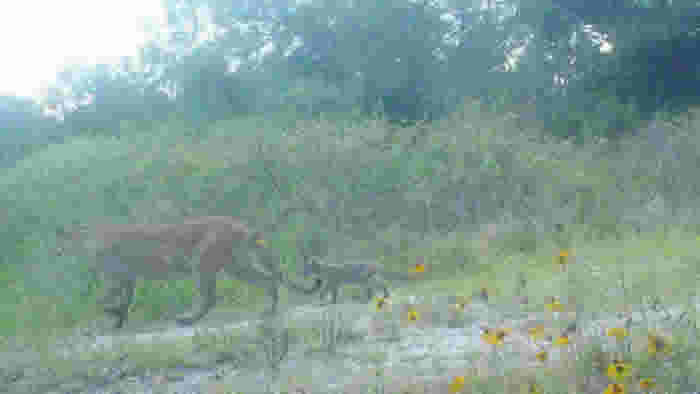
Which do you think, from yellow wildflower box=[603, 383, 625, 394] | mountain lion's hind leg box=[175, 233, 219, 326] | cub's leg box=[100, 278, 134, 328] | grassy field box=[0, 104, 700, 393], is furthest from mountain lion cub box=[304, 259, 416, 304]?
yellow wildflower box=[603, 383, 625, 394]

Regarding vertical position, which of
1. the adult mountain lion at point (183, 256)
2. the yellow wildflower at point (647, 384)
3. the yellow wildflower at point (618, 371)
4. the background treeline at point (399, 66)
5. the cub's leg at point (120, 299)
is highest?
the background treeline at point (399, 66)

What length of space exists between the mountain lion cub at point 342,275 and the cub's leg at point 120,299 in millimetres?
2069

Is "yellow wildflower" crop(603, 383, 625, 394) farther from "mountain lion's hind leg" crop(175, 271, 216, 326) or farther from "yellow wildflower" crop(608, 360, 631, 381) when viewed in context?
"mountain lion's hind leg" crop(175, 271, 216, 326)

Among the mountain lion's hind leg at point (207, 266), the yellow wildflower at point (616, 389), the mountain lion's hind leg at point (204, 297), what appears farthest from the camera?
the mountain lion's hind leg at point (207, 266)

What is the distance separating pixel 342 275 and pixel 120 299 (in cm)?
275

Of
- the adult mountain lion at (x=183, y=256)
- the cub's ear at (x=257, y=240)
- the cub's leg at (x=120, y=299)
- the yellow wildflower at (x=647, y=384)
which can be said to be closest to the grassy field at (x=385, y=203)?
the cub's leg at (x=120, y=299)

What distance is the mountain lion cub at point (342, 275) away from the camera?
347 inches

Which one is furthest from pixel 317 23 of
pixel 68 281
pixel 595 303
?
pixel 595 303

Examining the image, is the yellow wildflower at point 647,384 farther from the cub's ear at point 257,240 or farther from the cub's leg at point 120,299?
the cub's leg at point 120,299

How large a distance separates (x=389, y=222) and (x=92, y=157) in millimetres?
6265

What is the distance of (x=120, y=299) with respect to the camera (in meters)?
9.28

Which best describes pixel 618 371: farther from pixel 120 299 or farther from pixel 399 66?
pixel 399 66

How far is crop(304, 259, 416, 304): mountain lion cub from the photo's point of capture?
881 centimetres

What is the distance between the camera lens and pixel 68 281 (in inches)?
401
